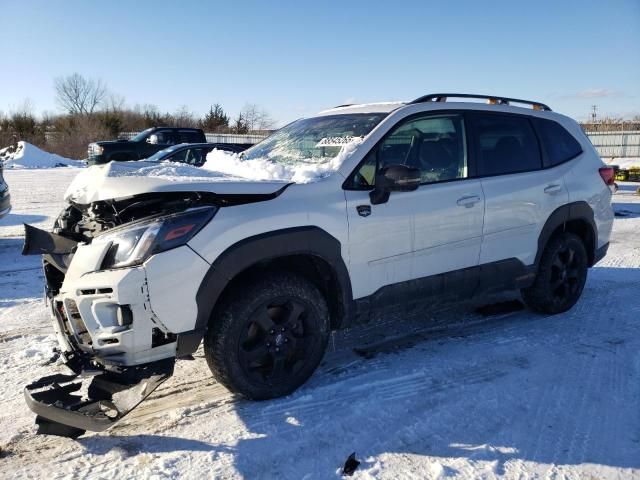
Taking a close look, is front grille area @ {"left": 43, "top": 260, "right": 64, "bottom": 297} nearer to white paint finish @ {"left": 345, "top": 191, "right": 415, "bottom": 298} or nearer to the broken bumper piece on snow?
the broken bumper piece on snow

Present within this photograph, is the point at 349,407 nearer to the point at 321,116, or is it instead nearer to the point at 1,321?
the point at 321,116

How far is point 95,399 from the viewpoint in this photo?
2.86 m

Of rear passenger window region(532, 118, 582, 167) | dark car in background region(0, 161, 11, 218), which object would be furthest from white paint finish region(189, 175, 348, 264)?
dark car in background region(0, 161, 11, 218)

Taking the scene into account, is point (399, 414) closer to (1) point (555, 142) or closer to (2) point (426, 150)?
(2) point (426, 150)

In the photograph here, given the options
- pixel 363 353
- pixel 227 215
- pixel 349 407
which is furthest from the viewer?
pixel 363 353

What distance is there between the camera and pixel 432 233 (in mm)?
3781

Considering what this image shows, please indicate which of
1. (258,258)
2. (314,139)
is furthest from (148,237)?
(314,139)

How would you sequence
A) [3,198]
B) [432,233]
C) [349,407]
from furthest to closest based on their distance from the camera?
[3,198], [432,233], [349,407]

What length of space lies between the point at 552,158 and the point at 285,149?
7.91ft

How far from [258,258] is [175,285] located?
51 centimetres

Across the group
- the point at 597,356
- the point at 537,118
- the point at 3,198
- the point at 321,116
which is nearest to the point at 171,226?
the point at 321,116

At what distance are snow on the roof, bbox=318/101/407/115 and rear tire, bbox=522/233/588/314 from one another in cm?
196

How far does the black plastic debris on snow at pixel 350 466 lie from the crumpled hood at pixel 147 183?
154 cm

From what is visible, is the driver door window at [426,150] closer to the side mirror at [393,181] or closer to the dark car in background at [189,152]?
the side mirror at [393,181]
